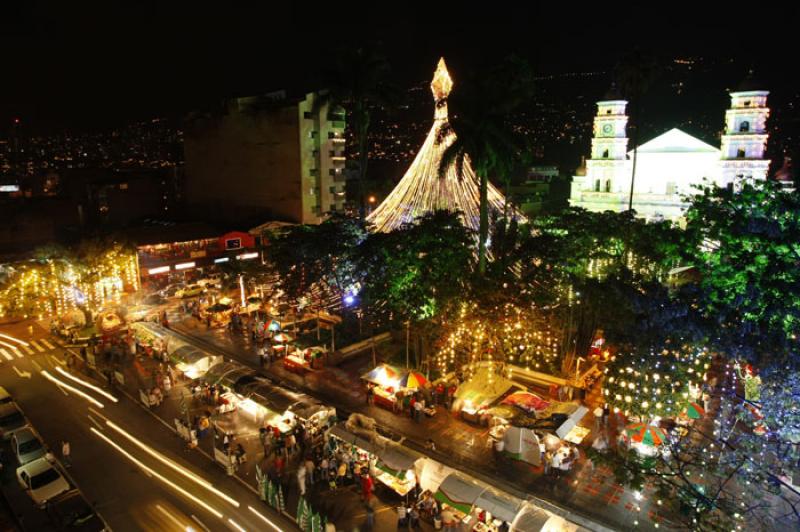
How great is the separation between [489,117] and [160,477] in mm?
22592

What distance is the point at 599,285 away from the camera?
2328cm

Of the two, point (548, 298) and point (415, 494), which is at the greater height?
point (548, 298)

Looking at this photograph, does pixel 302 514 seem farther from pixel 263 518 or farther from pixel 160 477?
pixel 160 477

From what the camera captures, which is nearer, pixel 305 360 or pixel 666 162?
pixel 305 360

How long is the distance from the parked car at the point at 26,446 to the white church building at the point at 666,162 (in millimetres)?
45629

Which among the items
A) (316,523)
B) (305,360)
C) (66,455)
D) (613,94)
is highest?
(613,94)

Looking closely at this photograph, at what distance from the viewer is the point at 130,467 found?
66.5 feet

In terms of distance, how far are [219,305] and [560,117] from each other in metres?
70.9

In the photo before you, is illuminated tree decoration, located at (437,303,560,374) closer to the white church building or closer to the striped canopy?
the striped canopy

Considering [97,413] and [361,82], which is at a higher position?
[361,82]

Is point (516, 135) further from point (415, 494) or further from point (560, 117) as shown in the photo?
point (560, 117)

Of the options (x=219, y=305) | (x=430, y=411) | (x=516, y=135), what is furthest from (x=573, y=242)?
(x=219, y=305)

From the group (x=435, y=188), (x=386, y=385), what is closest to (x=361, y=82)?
(x=435, y=188)

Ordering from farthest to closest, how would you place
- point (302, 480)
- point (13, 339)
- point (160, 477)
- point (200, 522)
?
point (13, 339)
point (160, 477)
point (302, 480)
point (200, 522)
